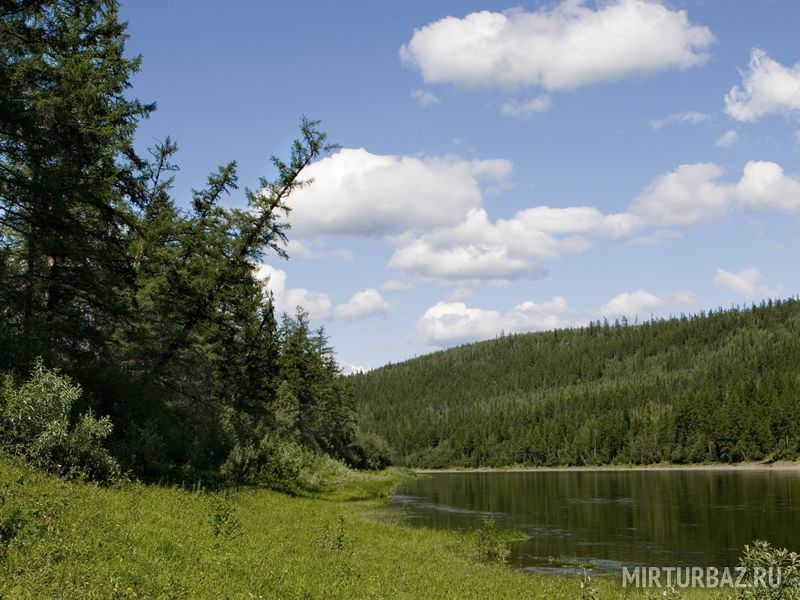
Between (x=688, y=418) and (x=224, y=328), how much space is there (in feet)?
403

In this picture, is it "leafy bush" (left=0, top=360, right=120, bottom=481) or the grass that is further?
"leafy bush" (left=0, top=360, right=120, bottom=481)

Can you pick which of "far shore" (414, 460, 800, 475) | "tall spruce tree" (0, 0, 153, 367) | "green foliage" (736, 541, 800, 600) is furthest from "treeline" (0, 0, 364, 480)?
"far shore" (414, 460, 800, 475)

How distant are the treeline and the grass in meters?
3.38

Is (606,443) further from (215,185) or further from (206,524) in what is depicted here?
(206,524)

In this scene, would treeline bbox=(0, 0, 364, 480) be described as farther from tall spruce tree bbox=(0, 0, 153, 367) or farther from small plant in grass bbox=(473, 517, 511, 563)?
small plant in grass bbox=(473, 517, 511, 563)

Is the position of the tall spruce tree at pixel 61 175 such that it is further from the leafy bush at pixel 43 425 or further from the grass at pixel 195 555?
the grass at pixel 195 555

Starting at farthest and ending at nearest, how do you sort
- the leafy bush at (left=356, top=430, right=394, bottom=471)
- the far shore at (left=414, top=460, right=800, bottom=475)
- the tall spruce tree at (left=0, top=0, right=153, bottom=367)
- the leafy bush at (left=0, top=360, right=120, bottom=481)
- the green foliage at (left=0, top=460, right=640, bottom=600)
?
the far shore at (left=414, top=460, right=800, bottom=475) → the leafy bush at (left=356, top=430, right=394, bottom=471) → the tall spruce tree at (left=0, top=0, right=153, bottom=367) → the leafy bush at (left=0, top=360, right=120, bottom=481) → the green foliage at (left=0, top=460, right=640, bottom=600)

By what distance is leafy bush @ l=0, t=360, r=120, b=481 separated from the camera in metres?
17.5

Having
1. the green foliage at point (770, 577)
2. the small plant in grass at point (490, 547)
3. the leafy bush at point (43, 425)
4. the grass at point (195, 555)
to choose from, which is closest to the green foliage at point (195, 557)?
the grass at point (195, 555)

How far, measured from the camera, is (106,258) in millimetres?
27141

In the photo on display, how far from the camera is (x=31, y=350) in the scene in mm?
21484

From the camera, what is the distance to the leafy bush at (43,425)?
1748 cm

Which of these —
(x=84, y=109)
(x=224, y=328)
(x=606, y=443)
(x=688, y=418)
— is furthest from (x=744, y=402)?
(x=84, y=109)

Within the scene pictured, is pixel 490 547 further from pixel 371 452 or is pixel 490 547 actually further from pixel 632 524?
pixel 371 452
